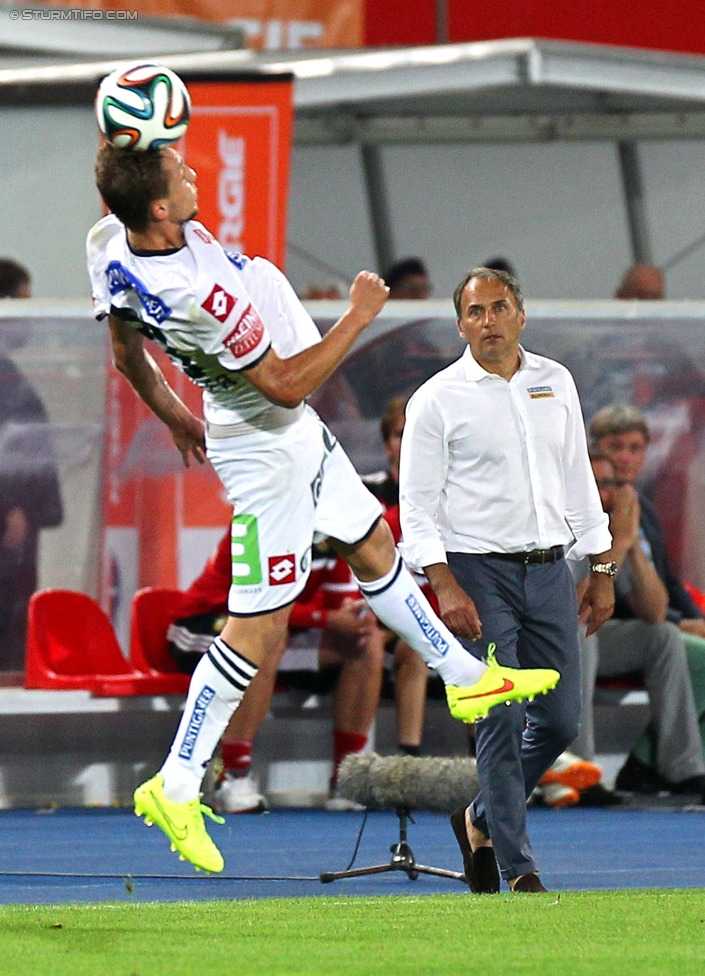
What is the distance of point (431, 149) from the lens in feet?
51.1

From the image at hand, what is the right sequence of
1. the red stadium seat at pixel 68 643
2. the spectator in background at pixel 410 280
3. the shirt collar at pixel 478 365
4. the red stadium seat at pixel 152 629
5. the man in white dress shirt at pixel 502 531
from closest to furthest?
the man in white dress shirt at pixel 502 531 → the shirt collar at pixel 478 365 → the red stadium seat at pixel 68 643 → the red stadium seat at pixel 152 629 → the spectator in background at pixel 410 280

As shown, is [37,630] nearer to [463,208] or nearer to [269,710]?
[269,710]

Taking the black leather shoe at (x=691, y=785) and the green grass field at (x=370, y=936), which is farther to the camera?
the black leather shoe at (x=691, y=785)

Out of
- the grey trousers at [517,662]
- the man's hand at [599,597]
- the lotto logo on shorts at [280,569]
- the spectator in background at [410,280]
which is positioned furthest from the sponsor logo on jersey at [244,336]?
the spectator in background at [410,280]

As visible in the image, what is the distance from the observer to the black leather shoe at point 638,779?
10.4m

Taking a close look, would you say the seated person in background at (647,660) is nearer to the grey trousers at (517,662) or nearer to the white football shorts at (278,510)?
the grey trousers at (517,662)

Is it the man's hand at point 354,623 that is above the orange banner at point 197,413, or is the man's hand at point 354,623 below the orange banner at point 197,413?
below

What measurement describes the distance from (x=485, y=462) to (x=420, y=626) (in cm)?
69

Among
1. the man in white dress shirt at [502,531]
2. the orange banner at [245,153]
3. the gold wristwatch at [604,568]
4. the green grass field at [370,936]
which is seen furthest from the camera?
the orange banner at [245,153]

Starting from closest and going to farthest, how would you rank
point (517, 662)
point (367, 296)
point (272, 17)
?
point (367, 296) < point (517, 662) < point (272, 17)

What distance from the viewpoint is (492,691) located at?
20.4 feet

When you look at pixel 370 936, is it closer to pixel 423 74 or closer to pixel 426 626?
pixel 426 626

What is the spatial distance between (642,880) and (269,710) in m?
3.81

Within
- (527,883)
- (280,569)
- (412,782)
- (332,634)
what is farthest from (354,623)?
(280,569)
